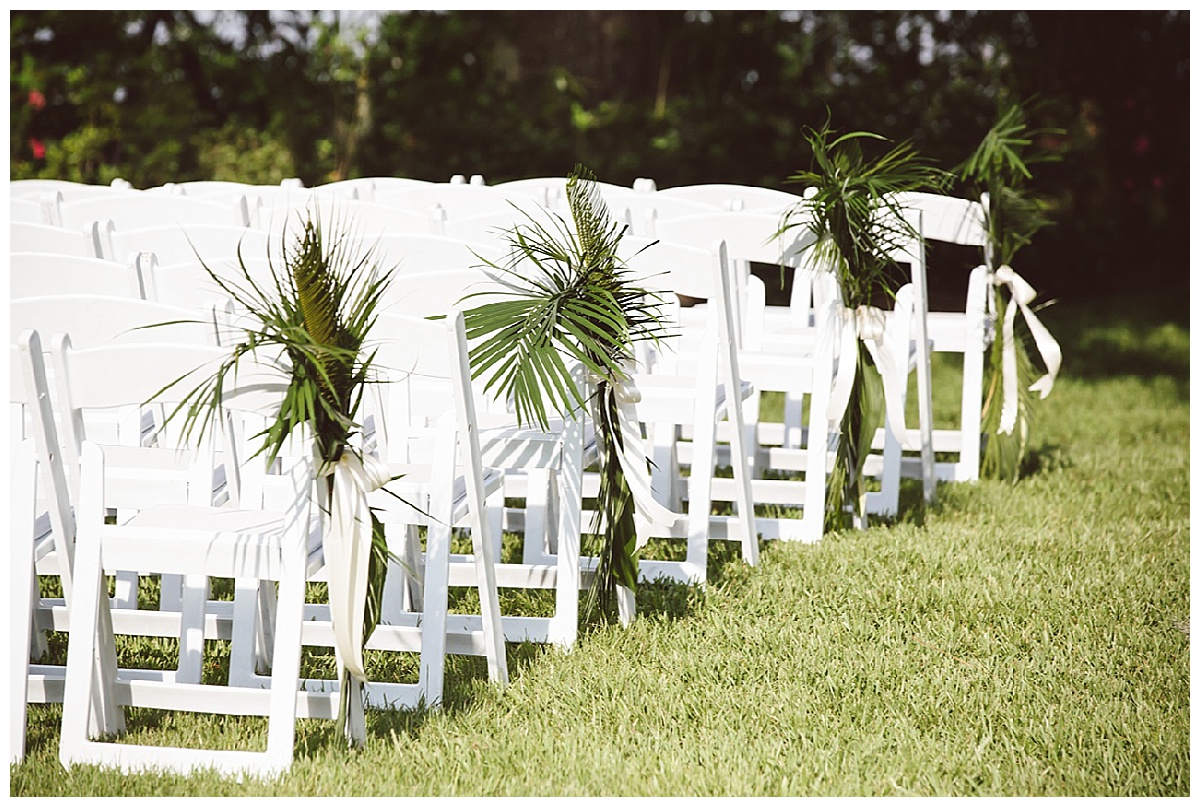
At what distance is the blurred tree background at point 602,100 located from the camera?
12.0 m

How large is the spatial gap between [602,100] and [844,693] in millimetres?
9339

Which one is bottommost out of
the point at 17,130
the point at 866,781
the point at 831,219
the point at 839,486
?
the point at 866,781

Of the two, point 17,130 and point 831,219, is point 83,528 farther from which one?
point 17,130

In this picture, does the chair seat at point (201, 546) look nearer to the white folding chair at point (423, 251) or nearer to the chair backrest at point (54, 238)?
the white folding chair at point (423, 251)

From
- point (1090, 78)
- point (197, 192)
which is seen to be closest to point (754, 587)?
point (197, 192)

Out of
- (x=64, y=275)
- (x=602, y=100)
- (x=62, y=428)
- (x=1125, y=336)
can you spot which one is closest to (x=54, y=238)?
(x=64, y=275)

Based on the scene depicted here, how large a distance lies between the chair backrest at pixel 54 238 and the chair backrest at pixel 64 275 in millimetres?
756

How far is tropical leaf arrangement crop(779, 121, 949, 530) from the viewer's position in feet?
14.9

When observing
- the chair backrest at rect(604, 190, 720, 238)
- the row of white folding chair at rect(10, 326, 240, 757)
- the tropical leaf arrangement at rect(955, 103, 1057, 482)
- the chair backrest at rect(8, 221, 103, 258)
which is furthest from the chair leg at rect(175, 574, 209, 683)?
the tropical leaf arrangement at rect(955, 103, 1057, 482)

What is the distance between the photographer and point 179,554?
115 inches

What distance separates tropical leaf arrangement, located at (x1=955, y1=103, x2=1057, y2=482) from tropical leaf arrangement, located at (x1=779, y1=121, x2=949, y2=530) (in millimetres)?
862

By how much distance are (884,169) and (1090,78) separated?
10.1 meters

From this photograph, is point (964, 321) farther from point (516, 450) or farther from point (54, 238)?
point (54, 238)

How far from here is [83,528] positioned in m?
3.01
